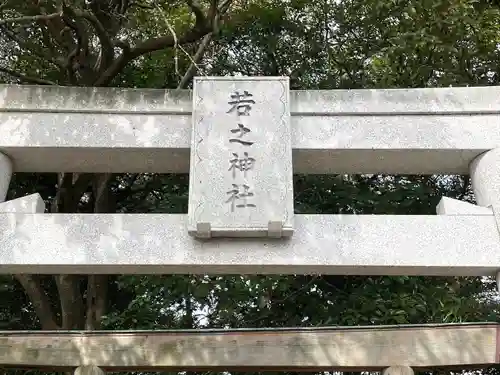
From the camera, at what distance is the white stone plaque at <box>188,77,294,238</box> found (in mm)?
3889

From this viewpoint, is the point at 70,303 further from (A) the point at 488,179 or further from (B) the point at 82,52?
(A) the point at 488,179

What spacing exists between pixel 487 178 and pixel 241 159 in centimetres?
176

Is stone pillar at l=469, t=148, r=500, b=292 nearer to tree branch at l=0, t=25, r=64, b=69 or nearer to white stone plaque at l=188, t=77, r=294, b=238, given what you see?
white stone plaque at l=188, t=77, r=294, b=238

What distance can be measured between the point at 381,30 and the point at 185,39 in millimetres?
2680

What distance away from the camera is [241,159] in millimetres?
4113

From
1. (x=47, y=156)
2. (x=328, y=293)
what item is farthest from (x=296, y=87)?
(x=47, y=156)

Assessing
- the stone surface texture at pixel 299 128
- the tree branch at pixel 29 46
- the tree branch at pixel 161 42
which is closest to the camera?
the stone surface texture at pixel 299 128

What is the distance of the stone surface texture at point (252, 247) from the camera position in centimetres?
385

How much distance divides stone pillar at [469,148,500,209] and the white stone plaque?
4.59 ft

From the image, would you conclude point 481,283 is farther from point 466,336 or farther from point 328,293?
point 466,336

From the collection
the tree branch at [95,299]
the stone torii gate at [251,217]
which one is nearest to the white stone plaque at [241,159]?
the stone torii gate at [251,217]

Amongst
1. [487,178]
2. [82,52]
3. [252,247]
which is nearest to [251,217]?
[252,247]

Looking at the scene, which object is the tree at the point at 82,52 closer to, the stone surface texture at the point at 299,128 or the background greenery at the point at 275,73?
the background greenery at the point at 275,73

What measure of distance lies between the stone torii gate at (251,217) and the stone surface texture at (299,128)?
0.01 meters
